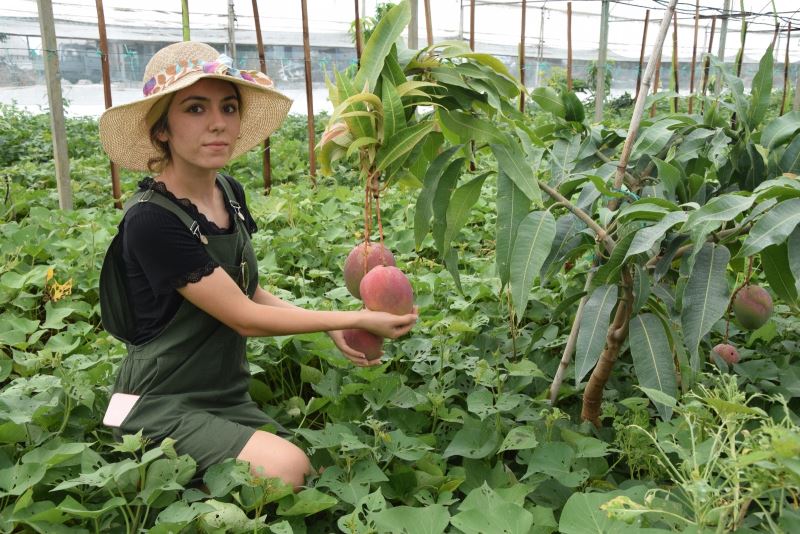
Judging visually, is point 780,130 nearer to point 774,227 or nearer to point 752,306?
point 752,306

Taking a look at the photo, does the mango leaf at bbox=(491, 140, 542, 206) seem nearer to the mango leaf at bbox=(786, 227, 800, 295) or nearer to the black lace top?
the mango leaf at bbox=(786, 227, 800, 295)

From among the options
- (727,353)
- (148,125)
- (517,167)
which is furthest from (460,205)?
(727,353)

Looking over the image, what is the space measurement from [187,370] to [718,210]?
109cm

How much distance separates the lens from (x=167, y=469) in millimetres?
1387

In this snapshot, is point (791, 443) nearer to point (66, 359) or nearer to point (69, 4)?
point (66, 359)

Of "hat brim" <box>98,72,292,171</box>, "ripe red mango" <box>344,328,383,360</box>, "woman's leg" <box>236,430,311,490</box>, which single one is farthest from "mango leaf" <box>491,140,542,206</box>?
"woman's leg" <box>236,430,311,490</box>

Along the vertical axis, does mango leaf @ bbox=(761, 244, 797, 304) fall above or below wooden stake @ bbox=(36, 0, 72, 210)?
below

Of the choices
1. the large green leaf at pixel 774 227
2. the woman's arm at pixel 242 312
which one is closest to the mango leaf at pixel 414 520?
the woman's arm at pixel 242 312

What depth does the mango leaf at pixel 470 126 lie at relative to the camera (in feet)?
4.66

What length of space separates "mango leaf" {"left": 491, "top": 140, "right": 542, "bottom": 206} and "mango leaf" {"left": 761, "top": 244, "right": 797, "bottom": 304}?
432mm

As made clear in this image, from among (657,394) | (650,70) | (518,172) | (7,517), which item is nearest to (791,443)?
(657,394)

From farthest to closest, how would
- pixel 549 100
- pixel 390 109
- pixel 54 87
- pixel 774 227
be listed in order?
1. pixel 54 87
2. pixel 549 100
3. pixel 390 109
4. pixel 774 227

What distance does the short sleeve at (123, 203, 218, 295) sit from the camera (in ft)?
5.03

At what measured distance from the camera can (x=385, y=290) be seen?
1371 millimetres
